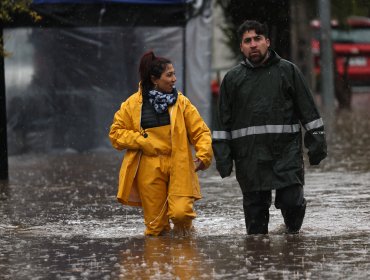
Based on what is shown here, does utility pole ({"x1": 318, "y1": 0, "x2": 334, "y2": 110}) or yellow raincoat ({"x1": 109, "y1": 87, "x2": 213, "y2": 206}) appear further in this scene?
utility pole ({"x1": 318, "y1": 0, "x2": 334, "y2": 110})

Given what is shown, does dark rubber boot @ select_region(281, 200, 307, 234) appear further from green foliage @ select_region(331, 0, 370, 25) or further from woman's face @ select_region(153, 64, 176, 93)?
green foliage @ select_region(331, 0, 370, 25)

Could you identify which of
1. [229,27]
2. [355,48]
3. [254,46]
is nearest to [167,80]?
[254,46]

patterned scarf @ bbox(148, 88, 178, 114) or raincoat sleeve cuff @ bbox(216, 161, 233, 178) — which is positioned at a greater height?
patterned scarf @ bbox(148, 88, 178, 114)

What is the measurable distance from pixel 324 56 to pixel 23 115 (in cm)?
1408

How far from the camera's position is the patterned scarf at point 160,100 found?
10633 mm

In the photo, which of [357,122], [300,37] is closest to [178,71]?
[357,122]

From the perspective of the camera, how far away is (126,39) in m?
21.8

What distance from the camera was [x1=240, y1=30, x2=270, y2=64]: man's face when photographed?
9953 mm

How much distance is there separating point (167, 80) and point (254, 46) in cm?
100

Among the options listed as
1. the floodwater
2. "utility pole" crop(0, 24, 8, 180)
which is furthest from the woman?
"utility pole" crop(0, 24, 8, 180)

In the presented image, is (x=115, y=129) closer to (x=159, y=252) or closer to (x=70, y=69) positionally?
(x=159, y=252)

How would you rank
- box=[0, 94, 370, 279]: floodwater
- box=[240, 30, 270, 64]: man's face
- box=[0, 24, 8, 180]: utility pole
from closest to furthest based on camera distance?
box=[0, 94, 370, 279]: floodwater
box=[240, 30, 270, 64]: man's face
box=[0, 24, 8, 180]: utility pole

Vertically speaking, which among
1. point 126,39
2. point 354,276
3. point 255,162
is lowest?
point 354,276

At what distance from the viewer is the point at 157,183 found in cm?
1068
